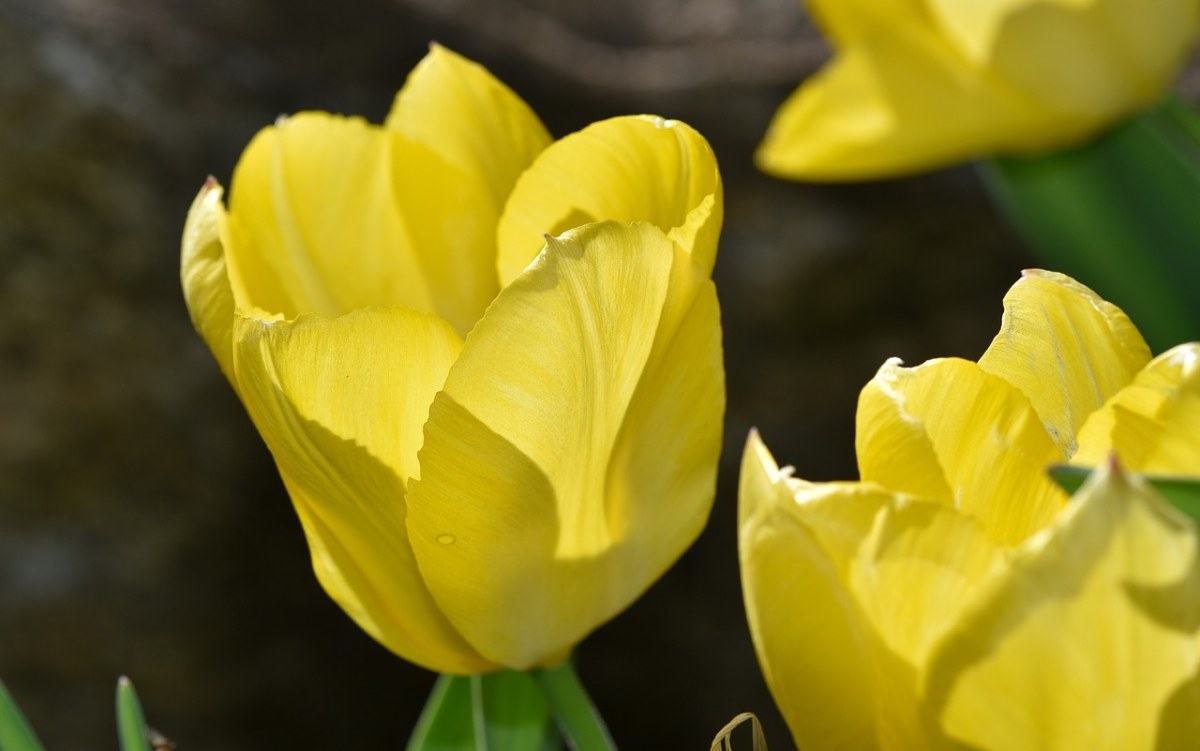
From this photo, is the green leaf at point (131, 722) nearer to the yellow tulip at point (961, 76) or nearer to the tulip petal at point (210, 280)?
the tulip petal at point (210, 280)

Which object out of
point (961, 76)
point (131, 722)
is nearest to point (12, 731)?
point (131, 722)

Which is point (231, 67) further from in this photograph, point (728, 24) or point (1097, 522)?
point (1097, 522)

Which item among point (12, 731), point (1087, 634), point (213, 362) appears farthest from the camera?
point (213, 362)

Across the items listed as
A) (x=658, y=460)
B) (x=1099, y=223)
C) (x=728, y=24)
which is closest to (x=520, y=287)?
(x=658, y=460)

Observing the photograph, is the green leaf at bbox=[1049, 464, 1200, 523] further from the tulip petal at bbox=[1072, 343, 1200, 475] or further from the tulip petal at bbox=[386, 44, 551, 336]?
the tulip petal at bbox=[386, 44, 551, 336]

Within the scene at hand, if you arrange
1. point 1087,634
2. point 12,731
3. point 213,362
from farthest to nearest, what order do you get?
point 213,362 < point 12,731 < point 1087,634

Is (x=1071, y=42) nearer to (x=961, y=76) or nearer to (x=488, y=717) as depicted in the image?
(x=961, y=76)

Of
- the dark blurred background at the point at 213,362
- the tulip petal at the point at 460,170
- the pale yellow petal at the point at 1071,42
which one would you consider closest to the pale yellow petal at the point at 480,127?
the tulip petal at the point at 460,170
